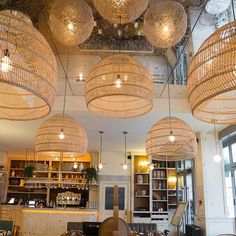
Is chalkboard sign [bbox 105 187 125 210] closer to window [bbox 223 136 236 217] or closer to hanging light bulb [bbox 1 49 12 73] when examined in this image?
window [bbox 223 136 236 217]

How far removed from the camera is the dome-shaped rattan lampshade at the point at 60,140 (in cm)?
315

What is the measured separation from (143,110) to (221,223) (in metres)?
5.83

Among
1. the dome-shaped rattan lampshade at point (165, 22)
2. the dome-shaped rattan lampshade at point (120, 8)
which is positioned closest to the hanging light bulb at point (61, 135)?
the dome-shaped rattan lampshade at point (120, 8)

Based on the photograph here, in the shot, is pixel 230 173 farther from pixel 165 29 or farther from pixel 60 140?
pixel 60 140

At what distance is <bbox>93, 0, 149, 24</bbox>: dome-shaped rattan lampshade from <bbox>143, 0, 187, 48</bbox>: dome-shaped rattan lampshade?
0.22 meters

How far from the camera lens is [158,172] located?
11602 millimetres

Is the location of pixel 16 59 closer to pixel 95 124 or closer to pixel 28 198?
pixel 95 124

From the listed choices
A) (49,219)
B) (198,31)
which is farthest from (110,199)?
(198,31)

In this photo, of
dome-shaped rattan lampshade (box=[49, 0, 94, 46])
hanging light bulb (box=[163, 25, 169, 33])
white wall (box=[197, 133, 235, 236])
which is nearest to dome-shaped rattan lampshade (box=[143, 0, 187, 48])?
hanging light bulb (box=[163, 25, 169, 33])

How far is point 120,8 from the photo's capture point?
2848 millimetres

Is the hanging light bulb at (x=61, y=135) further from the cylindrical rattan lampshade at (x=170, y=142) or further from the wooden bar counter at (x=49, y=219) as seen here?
the wooden bar counter at (x=49, y=219)

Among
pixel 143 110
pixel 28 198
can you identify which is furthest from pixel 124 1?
pixel 28 198

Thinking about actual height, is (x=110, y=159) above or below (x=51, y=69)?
above

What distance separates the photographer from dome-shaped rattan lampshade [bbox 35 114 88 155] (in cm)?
315
